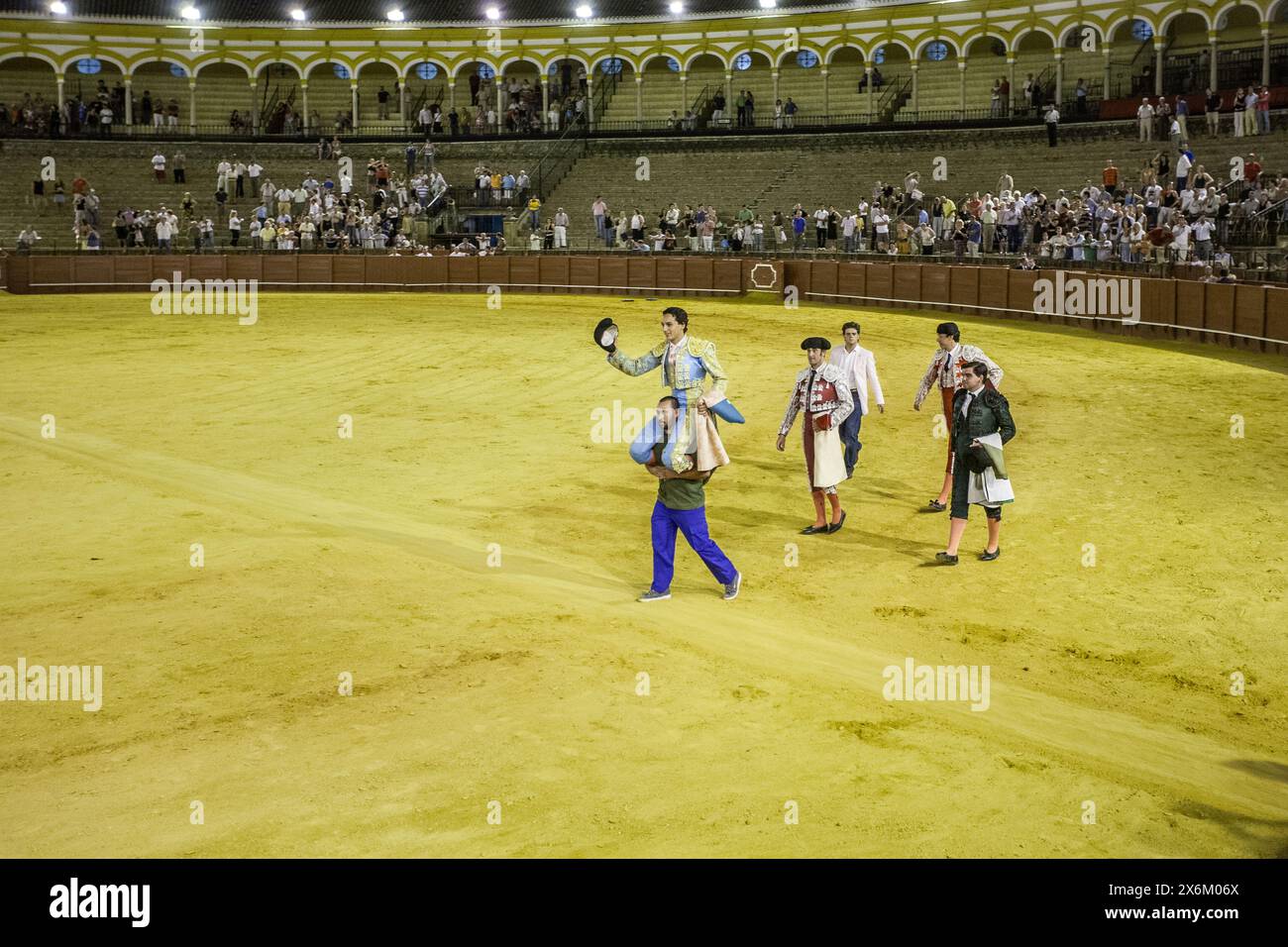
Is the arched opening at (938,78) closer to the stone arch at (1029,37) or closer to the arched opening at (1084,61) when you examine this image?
the stone arch at (1029,37)

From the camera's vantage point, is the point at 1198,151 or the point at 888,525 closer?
the point at 888,525

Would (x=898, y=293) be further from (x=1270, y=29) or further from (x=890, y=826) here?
(x=890, y=826)

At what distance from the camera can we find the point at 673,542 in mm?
9836

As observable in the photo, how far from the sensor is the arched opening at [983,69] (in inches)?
1753

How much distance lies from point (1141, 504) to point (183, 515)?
8765mm

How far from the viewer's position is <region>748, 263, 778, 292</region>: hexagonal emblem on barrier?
3353 cm

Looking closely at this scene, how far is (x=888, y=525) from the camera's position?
12.2m

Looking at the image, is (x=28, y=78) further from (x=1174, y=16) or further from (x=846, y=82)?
(x=1174, y=16)

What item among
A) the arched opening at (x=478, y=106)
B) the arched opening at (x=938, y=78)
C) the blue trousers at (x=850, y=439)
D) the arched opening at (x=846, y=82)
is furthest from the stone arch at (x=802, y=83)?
the blue trousers at (x=850, y=439)

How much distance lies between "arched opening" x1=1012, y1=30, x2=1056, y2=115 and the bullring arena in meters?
2.42

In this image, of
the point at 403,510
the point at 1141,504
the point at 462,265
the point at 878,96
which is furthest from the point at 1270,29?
the point at 403,510

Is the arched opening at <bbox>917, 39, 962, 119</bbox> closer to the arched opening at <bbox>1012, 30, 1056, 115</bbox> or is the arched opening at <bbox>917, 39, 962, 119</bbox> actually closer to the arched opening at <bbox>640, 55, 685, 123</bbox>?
the arched opening at <bbox>1012, 30, 1056, 115</bbox>

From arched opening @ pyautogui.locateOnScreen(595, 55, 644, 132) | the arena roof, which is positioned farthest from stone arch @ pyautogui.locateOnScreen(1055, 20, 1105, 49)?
arched opening @ pyautogui.locateOnScreen(595, 55, 644, 132)
